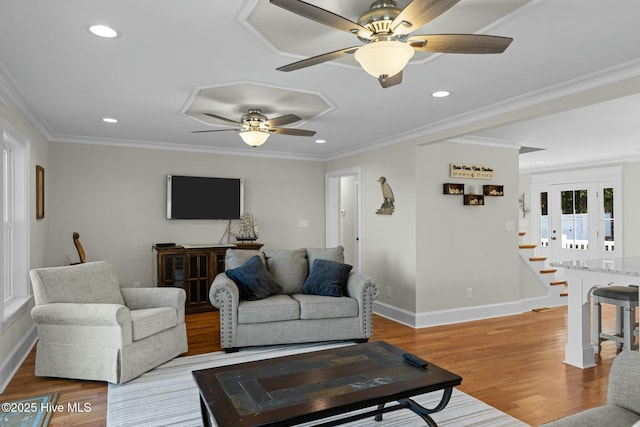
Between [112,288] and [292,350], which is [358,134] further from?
[112,288]

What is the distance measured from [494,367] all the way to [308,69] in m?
2.91

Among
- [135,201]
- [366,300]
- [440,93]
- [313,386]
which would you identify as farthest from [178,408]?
[135,201]

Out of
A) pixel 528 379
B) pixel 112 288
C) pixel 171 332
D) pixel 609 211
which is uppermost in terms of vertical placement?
pixel 609 211

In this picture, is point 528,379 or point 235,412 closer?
point 235,412

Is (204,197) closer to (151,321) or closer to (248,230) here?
(248,230)

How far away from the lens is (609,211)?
7.49 meters

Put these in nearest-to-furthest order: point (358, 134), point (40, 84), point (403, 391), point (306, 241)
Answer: point (403, 391)
point (40, 84)
point (358, 134)
point (306, 241)

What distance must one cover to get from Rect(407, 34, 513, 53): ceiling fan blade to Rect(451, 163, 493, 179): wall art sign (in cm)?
338

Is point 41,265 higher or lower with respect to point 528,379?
higher

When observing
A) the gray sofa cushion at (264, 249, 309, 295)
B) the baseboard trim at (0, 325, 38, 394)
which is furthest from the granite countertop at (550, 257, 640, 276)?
the baseboard trim at (0, 325, 38, 394)

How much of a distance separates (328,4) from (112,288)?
3058 millimetres

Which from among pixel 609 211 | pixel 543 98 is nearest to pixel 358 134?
pixel 543 98

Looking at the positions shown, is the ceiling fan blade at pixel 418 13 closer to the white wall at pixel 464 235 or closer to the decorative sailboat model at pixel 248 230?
the white wall at pixel 464 235

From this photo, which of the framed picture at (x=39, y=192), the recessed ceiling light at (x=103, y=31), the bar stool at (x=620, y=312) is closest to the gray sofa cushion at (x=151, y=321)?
the framed picture at (x=39, y=192)
